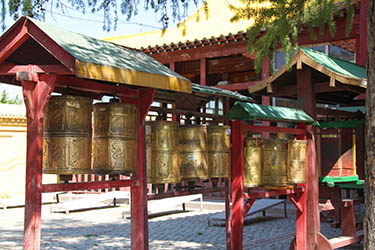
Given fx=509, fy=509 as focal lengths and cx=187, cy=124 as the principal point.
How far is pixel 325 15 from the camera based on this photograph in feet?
18.4

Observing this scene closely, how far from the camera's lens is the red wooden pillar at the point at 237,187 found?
5.51m

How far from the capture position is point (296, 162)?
20.4 feet

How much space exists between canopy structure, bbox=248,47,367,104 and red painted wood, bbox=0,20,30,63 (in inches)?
137

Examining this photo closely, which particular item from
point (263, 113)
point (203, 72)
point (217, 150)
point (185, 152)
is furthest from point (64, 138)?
point (203, 72)

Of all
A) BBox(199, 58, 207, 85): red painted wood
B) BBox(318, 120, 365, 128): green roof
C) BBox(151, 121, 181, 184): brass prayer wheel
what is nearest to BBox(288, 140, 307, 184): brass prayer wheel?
BBox(318, 120, 365, 128): green roof

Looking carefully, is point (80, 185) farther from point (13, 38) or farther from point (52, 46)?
point (13, 38)

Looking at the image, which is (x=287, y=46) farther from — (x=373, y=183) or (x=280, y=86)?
(x=373, y=183)

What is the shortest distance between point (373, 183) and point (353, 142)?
3.04 m

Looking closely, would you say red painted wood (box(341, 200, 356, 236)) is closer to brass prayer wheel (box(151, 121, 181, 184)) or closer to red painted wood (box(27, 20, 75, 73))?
brass prayer wheel (box(151, 121, 181, 184))

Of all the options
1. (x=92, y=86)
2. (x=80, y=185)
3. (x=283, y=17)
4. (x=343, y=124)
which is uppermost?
(x=283, y=17)

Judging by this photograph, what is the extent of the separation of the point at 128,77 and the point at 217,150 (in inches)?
79.1

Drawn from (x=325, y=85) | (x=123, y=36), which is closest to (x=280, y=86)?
(x=325, y=85)

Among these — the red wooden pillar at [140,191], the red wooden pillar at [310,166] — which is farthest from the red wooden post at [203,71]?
the red wooden pillar at [140,191]

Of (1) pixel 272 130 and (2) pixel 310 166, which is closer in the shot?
(1) pixel 272 130
